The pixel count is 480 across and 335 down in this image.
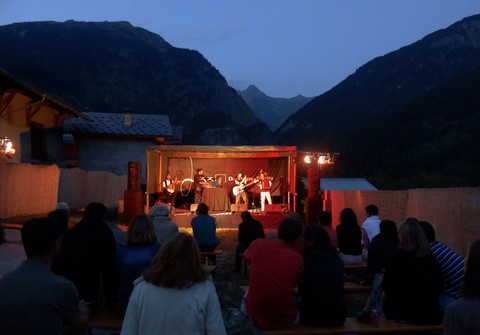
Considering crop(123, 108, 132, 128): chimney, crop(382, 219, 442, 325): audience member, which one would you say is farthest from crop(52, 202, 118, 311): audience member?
crop(123, 108, 132, 128): chimney

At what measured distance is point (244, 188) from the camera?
18781mm

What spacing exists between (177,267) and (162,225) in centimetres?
417

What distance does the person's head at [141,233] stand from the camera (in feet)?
15.2

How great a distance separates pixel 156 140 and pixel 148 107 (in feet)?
192

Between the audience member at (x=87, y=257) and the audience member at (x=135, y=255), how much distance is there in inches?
6.1

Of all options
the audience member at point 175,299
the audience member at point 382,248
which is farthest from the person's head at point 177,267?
the audience member at point 382,248

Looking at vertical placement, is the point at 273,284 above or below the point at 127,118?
below

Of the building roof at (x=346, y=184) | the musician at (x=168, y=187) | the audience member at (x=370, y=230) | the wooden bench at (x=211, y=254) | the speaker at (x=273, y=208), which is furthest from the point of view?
the building roof at (x=346, y=184)

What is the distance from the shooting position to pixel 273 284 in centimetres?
439

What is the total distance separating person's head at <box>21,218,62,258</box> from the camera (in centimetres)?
290

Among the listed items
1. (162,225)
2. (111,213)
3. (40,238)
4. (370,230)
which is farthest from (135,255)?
(370,230)

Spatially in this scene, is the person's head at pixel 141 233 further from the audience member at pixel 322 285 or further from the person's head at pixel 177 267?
the person's head at pixel 177 267

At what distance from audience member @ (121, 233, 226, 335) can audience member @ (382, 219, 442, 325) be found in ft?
7.22

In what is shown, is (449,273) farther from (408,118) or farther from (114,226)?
(408,118)
